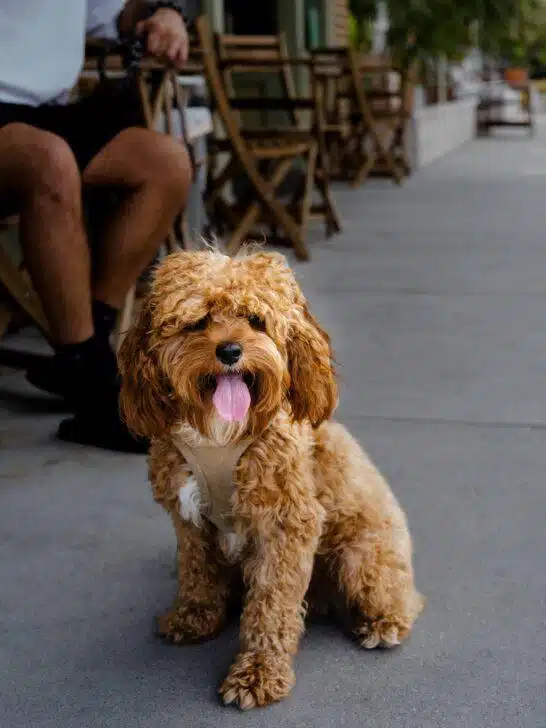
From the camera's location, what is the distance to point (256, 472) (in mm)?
2102

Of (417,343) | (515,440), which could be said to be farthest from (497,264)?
(515,440)

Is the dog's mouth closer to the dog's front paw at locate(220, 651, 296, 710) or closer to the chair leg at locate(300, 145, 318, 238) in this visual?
the dog's front paw at locate(220, 651, 296, 710)

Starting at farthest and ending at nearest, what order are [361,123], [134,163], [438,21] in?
1. [438,21]
2. [361,123]
3. [134,163]

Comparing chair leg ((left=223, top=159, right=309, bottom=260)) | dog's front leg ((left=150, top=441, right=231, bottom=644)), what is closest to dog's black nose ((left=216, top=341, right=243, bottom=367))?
dog's front leg ((left=150, top=441, right=231, bottom=644))

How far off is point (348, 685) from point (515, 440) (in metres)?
1.64

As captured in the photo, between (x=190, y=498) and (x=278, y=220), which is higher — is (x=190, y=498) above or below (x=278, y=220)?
above

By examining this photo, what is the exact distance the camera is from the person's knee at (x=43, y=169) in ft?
11.0

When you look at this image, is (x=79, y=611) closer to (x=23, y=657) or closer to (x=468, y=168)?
(x=23, y=657)

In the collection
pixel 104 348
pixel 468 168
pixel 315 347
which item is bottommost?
pixel 468 168

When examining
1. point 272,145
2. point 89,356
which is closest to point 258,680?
point 89,356

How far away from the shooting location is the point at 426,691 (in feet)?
6.91

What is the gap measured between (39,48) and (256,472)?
2312mm

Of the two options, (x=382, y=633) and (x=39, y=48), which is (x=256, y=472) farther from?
(x=39, y=48)

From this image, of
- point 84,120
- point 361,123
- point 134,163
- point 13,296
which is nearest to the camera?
point 134,163
